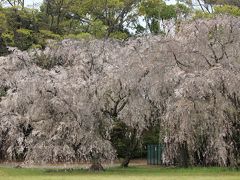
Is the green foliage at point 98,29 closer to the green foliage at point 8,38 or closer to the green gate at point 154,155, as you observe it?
the green foliage at point 8,38

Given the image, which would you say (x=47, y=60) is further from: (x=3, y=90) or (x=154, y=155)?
(x=154, y=155)

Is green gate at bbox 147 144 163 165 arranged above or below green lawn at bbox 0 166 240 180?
above

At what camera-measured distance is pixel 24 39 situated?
41.8m

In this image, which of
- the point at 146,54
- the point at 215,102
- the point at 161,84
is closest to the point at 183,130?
the point at 215,102

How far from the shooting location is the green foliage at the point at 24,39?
41103mm

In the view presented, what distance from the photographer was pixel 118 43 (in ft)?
87.4

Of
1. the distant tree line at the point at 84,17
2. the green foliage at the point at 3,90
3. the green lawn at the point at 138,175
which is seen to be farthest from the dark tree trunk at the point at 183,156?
the distant tree line at the point at 84,17

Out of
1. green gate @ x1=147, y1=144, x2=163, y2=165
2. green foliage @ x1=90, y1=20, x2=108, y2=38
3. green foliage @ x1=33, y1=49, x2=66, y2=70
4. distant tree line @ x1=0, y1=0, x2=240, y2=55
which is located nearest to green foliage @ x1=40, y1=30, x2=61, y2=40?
distant tree line @ x1=0, y1=0, x2=240, y2=55

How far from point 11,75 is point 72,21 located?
22.1m

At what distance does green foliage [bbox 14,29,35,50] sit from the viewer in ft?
135

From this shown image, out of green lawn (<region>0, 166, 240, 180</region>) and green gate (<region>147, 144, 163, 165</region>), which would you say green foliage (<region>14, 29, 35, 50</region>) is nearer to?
green gate (<region>147, 144, 163, 165</region>)

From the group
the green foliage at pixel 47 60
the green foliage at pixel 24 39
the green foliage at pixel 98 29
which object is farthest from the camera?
the green foliage at pixel 98 29

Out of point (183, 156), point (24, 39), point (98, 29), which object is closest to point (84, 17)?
point (98, 29)

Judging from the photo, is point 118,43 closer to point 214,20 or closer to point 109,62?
point 109,62
